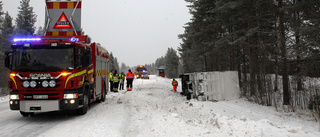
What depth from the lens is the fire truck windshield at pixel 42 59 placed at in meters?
6.22

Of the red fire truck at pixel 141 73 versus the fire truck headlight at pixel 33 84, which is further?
the red fire truck at pixel 141 73

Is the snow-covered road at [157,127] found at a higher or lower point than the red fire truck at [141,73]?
lower

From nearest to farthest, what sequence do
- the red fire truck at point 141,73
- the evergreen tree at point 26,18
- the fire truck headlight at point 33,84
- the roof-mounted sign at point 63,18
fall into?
1. the fire truck headlight at point 33,84
2. the roof-mounted sign at point 63,18
3. the evergreen tree at point 26,18
4. the red fire truck at point 141,73

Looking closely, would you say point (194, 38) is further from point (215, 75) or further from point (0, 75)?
point (0, 75)

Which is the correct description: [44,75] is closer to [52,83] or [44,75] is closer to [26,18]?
[52,83]

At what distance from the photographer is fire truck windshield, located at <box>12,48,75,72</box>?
6219mm

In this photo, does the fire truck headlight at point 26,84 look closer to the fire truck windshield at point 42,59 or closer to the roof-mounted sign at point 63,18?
the fire truck windshield at point 42,59

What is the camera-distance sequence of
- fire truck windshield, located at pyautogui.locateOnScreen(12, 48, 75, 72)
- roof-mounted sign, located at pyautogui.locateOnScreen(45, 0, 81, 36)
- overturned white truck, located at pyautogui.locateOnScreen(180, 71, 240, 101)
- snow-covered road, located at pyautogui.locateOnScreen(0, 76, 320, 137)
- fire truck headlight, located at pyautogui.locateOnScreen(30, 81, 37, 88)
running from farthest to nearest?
overturned white truck, located at pyautogui.locateOnScreen(180, 71, 240, 101)
roof-mounted sign, located at pyautogui.locateOnScreen(45, 0, 81, 36)
fire truck windshield, located at pyautogui.locateOnScreen(12, 48, 75, 72)
fire truck headlight, located at pyautogui.locateOnScreen(30, 81, 37, 88)
snow-covered road, located at pyautogui.locateOnScreen(0, 76, 320, 137)

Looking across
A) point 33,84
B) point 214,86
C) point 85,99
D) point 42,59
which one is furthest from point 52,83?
point 214,86

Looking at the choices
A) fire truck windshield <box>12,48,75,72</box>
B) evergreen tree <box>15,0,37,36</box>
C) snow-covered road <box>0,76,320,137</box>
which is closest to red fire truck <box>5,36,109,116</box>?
fire truck windshield <box>12,48,75,72</box>

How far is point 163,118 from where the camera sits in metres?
6.36

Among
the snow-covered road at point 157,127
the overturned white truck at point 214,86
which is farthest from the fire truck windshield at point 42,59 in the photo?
the overturned white truck at point 214,86

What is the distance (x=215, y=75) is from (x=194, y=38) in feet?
42.6

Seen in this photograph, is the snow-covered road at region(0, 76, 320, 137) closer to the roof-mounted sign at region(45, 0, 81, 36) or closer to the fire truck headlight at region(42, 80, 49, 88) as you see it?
the fire truck headlight at region(42, 80, 49, 88)
